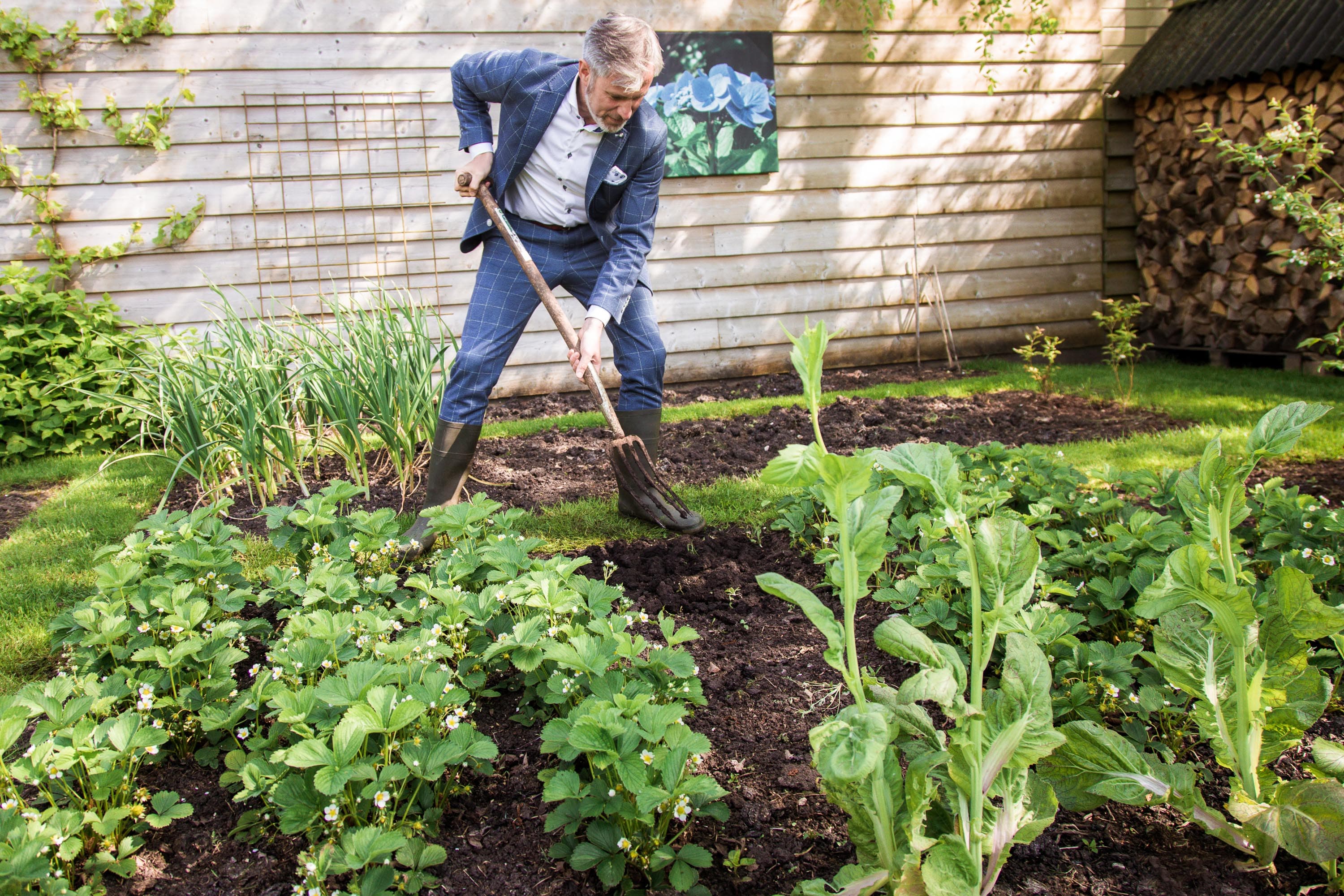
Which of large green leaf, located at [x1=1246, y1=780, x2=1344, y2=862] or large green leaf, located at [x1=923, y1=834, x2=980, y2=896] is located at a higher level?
large green leaf, located at [x1=923, y1=834, x2=980, y2=896]

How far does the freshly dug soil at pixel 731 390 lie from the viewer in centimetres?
497

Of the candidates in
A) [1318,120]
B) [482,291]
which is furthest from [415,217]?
[1318,120]

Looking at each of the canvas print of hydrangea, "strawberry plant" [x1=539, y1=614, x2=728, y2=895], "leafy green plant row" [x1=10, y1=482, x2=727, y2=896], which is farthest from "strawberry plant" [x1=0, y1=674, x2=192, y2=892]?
the canvas print of hydrangea

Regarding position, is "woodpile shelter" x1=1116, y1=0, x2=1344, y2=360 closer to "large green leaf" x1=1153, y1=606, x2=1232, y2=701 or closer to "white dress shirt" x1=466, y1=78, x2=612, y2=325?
"white dress shirt" x1=466, y1=78, x2=612, y2=325

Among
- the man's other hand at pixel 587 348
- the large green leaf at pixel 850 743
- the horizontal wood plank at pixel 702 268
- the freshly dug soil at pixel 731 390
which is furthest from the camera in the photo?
the freshly dug soil at pixel 731 390

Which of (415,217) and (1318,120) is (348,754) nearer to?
(415,217)

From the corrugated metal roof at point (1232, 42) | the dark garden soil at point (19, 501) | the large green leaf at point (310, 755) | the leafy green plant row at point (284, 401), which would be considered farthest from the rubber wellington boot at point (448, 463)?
the corrugated metal roof at point (1232, 42)

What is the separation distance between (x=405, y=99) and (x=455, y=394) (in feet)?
9.85

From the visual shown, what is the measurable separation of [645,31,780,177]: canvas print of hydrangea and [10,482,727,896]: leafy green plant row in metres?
3.97

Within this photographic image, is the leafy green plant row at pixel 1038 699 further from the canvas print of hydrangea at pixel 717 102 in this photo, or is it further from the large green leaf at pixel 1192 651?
the canvas print of hydrangea at pixel 717 102

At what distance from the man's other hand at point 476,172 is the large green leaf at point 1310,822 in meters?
2.46

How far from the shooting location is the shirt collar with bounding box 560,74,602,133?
8.50ft

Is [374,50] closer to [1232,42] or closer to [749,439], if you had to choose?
[749,439]

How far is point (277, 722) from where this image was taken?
1.43m
